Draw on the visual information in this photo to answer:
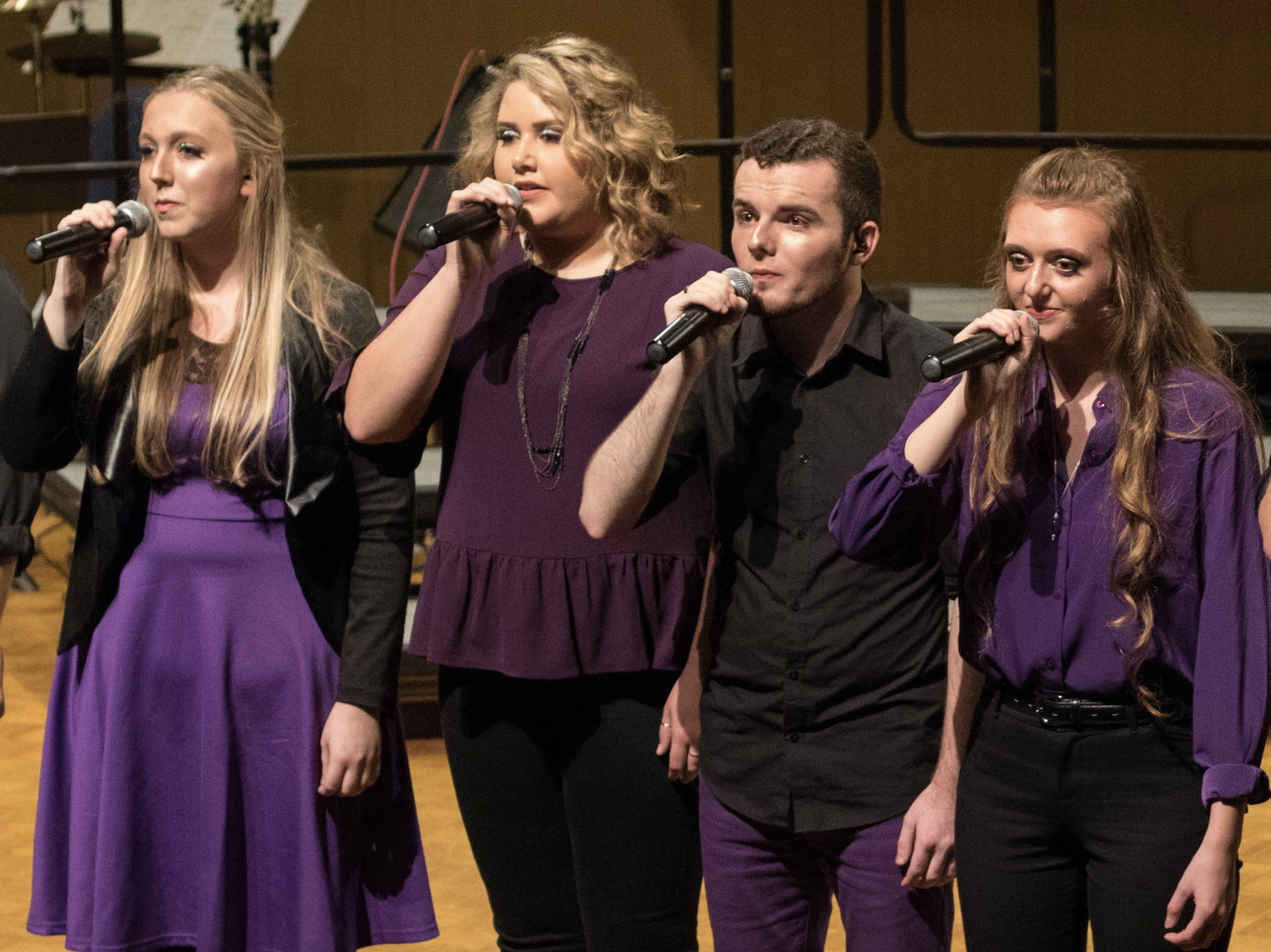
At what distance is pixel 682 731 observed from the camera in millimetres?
1787

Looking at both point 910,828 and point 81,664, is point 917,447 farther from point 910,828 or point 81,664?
point 81,664

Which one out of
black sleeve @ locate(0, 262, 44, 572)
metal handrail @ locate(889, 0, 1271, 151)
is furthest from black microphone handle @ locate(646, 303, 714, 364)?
metal handrail @ locate(889, 0, 1271, 151)

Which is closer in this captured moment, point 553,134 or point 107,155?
point 553,134

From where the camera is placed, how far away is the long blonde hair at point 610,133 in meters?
1.82

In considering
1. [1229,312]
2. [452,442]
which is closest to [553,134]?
[452,442]

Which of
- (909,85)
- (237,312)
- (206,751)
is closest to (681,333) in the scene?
(237,312)

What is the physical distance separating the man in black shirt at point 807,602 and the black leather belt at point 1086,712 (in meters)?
0.13

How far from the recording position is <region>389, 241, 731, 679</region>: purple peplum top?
69.1 inches

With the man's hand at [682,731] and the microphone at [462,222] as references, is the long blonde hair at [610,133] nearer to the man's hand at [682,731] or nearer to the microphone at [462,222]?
the microphone at [462,222]

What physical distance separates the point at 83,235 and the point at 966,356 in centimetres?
105

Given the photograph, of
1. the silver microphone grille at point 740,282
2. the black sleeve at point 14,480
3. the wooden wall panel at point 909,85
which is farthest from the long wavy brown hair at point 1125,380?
the wooden wall panel at point 909,85

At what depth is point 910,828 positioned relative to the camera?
64.7 inches

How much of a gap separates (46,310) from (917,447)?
3.55ft

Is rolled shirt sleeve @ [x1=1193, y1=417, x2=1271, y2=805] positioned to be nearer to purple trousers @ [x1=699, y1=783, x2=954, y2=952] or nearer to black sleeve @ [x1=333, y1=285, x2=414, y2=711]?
purple trousers @ [x1=699, y1=783, x2=954, y2=952]
